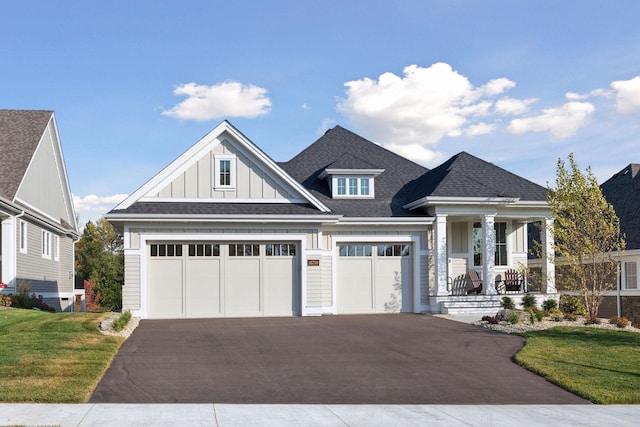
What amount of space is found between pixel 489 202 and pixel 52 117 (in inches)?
760

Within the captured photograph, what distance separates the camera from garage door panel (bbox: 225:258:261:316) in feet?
72.6

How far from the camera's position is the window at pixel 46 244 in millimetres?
29794

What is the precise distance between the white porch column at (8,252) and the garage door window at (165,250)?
17.9 ft

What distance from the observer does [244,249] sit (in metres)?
22.4

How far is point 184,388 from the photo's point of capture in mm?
11312

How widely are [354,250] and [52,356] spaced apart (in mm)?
12859

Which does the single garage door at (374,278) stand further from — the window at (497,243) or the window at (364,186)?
the window at (497,243)

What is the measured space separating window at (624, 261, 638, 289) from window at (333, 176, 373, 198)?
1299cm

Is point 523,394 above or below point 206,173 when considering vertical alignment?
below

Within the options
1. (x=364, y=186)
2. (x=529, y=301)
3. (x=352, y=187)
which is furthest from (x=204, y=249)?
(x=529, y=301)

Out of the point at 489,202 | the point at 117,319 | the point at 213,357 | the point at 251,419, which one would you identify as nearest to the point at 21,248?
the point at 117,319

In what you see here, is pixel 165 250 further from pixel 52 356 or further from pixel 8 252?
pixel 52 356

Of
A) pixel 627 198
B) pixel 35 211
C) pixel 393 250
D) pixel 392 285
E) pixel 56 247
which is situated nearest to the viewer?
pixel 392 285

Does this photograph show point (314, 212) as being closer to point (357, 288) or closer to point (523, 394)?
point (357, 288)
